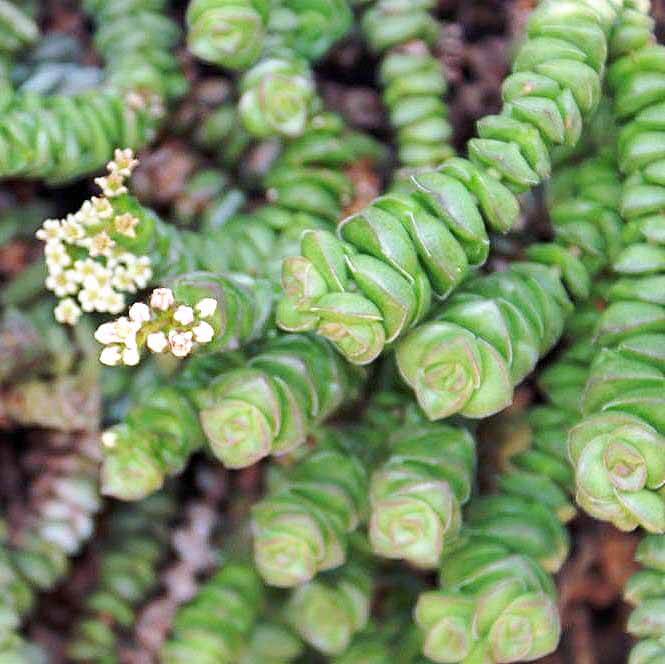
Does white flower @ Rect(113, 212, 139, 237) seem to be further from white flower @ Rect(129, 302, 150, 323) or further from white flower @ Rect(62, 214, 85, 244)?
white flower @ Rect(129, 302, 150, 323)

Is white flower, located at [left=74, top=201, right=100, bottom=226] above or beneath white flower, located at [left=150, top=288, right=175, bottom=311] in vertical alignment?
beneath

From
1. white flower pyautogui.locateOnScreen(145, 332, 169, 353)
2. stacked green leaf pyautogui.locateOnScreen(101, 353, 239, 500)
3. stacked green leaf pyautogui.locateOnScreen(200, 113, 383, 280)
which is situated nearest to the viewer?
white flower pyautogui.locateOnScreen(145, 332, 169, 353)

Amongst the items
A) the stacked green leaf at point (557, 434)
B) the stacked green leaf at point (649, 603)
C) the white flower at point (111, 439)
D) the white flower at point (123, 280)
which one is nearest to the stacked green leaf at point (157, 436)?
the white flower at point (111, 439)

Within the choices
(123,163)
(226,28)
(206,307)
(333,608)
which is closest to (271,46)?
(226,28)

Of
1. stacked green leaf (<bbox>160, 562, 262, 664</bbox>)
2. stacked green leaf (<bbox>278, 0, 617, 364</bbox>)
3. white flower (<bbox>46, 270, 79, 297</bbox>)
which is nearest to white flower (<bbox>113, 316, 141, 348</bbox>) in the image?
stacked green leaf (<bbox>278, 0, 617, 364</bbox>)

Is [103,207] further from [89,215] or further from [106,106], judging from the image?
[106,106]

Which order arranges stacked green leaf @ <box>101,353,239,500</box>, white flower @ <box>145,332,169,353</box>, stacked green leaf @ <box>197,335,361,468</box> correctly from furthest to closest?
A: stacked green leaf @ <box>101,353,239,500</box> < stacked green leaf @ <box>197,335,361,468</box> < white flower @ <box>145,332,169,353</box>

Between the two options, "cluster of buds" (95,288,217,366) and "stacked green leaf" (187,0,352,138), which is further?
"stacked green leaf" (187,0,352,138)

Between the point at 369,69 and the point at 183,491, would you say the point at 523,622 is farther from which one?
the point at 369,69
